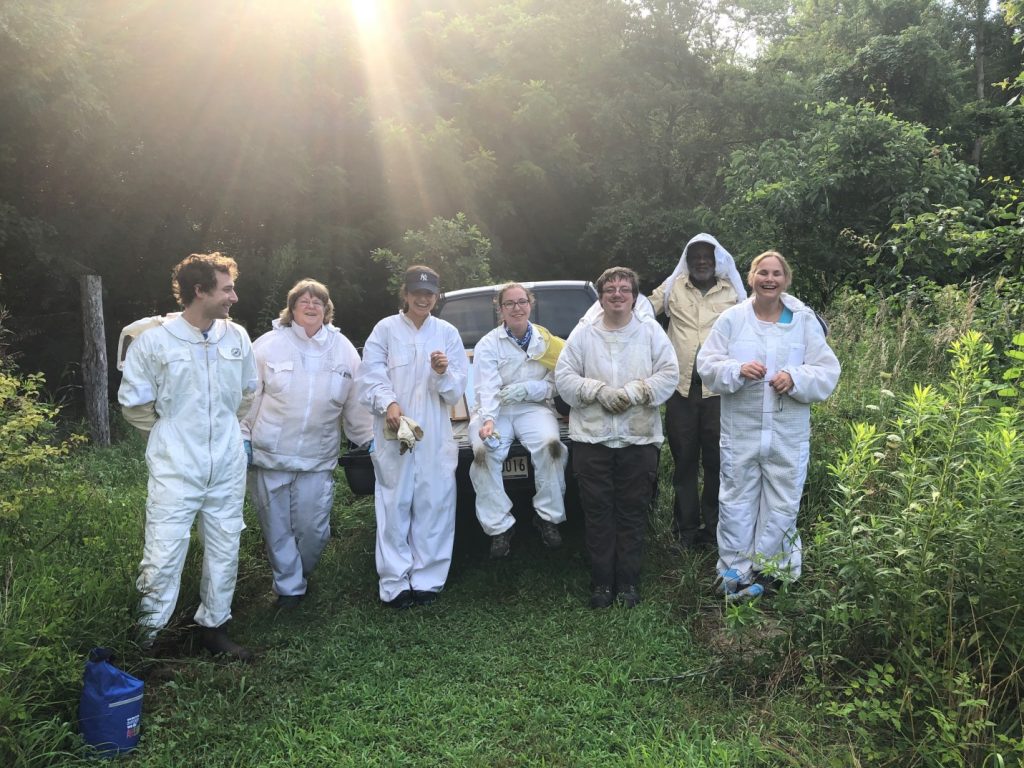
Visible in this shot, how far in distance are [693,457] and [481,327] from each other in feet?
7.55

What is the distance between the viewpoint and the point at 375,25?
56.1ft

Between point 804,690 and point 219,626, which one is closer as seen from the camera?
point 804,690

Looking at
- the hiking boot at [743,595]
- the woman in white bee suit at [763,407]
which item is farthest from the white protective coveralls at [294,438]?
the hiking boot at [743,595]

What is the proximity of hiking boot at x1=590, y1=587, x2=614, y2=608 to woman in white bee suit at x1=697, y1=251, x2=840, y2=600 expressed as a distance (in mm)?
633

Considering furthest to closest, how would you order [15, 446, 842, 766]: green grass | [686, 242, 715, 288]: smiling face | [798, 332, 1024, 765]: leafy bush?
[686, 242, 715, 288]: smiling face < [15, 446, 842, 766]: green grass < [798, 332, 1024, 765]: leafy bush

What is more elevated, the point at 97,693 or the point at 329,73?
the point at 329,73

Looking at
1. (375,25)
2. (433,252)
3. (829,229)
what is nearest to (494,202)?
(375,25)

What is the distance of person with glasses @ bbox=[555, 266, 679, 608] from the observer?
4.38 meters

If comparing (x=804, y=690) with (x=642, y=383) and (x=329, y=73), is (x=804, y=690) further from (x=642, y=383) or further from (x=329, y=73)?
(x=329, y=73)

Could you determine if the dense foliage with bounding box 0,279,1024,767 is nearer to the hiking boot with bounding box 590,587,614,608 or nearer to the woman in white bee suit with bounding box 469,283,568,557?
the hiking boot with bounding box 590,587,614,608

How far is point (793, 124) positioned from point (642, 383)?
1986cm

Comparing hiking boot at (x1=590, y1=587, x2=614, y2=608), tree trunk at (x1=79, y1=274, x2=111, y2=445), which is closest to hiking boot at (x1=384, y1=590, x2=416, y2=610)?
hiking boot at (x1=590, y1=587, x2=614, y2=608)

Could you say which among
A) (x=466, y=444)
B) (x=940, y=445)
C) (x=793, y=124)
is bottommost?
(x=466, y=444)

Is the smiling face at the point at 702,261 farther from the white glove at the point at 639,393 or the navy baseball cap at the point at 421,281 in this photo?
the navy baseball cap at the point at 421,281
